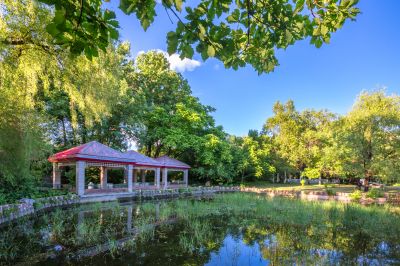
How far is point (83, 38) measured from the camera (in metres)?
2.00

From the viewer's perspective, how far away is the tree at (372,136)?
24.3 m

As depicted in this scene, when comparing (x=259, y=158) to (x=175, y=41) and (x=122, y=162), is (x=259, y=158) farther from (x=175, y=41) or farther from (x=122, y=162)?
(x=175, y=41)

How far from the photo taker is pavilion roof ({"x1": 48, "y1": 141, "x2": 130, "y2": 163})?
15.9 m

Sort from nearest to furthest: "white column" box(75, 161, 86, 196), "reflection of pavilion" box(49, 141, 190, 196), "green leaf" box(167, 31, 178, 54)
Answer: "green leaf" box(167, 31, 178, 54) < "white column" box(75, 161, 86, 196) < "reflection of pavilion" box(49, 141, 190, 196)

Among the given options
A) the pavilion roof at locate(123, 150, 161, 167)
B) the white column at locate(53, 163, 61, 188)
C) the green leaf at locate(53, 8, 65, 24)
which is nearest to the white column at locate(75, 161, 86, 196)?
the white column at locate(53, 163, 61, 188)

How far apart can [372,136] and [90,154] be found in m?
24.9

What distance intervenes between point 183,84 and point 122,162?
48.9ft

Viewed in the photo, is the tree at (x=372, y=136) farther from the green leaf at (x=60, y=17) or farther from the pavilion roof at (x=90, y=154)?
the green leaf at (x=60, y=17)

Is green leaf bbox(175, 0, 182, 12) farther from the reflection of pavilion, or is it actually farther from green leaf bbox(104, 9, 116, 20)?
the reflection of pavilion

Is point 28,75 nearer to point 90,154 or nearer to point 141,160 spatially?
point 90,154

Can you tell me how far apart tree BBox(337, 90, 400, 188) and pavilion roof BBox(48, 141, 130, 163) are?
2102 cm

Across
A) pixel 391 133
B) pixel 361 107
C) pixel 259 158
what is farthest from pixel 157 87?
pixel 391 133

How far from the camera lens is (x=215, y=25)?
7.42ft

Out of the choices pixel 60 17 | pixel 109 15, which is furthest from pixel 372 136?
pixel 60 17
